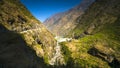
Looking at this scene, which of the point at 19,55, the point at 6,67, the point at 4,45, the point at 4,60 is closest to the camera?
the point at 6,67

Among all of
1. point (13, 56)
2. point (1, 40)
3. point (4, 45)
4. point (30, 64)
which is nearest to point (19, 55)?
point (13, 56)

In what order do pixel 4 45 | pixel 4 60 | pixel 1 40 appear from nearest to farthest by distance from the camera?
pixel 4 60
pixel 4 45
pixel 1 40

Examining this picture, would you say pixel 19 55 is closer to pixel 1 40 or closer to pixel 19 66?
pixel 19 66

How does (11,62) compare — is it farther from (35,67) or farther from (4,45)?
(4,45)

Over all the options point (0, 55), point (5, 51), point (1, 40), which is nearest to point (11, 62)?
point (0, 55)

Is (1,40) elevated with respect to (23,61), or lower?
elevated

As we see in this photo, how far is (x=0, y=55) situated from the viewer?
454ft

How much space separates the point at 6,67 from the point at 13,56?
55.6ft

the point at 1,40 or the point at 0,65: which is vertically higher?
the point at 1,40

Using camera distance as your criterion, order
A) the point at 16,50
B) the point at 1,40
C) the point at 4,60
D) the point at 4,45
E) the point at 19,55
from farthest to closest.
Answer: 1. the point at 1,40
2. the point at 4,45
3. the point at 16,50
4. the point at 19,55
5. the point at 4,60

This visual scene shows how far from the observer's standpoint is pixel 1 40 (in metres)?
184

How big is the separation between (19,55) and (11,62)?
15.4 m

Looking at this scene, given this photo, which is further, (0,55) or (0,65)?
(0,55)

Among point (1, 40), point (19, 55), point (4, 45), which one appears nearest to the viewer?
point (19, 55)
